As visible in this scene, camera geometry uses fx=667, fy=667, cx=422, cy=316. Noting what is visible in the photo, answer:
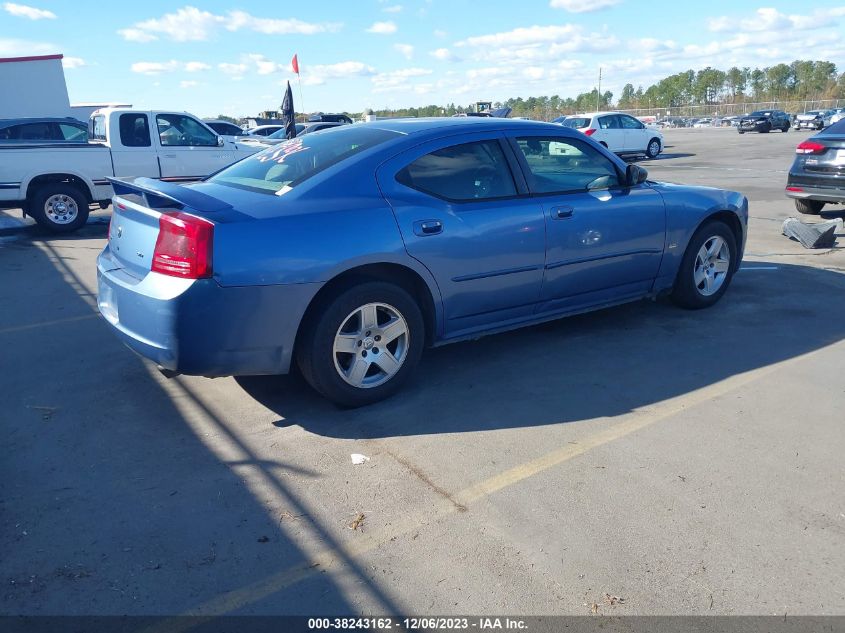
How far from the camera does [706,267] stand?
586 centimetres

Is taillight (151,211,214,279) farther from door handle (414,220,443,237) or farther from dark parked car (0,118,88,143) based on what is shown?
dark parked car (0,118,88,143)

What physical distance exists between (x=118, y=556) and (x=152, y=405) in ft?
5.00

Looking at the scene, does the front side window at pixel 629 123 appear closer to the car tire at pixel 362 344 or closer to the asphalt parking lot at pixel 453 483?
the asphalt parking lot at pixel 453 483

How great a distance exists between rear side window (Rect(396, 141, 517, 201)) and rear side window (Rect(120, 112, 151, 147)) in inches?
338

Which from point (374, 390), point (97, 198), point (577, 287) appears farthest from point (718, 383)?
point (97, 198)

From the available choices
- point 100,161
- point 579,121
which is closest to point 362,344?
point 100,161

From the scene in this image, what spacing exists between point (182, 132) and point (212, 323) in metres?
9.34

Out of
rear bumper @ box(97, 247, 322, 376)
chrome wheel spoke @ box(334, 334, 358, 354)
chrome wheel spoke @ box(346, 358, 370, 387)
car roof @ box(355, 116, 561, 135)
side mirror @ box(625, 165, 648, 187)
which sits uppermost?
car roof @ box(355, 116, 561, 135)

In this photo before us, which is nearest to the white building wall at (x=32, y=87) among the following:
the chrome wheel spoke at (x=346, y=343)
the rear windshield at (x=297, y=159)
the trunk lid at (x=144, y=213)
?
the rear windshield at (x=297, y=159)

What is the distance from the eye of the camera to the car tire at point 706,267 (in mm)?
5637

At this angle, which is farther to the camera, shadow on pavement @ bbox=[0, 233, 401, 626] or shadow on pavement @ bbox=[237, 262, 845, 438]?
shadow on pavement @ bbox=[237, 262, 845, 438]

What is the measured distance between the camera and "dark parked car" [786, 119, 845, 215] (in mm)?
9352

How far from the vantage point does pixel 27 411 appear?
160 inches

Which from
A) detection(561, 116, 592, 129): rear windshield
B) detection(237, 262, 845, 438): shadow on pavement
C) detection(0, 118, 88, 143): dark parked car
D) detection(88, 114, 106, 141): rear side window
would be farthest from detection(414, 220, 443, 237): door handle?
detection(561, 116, 592, 129): rear windshield
